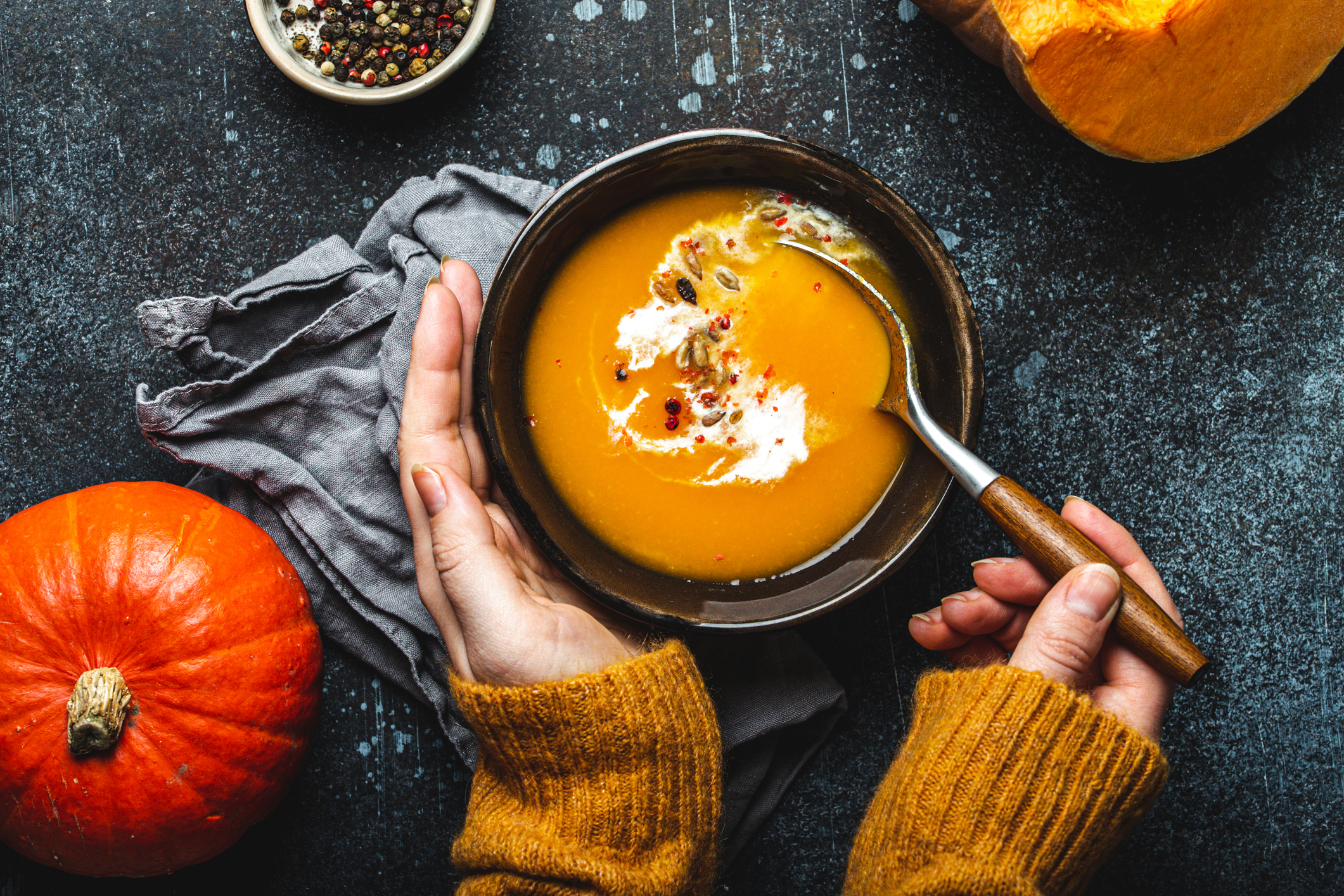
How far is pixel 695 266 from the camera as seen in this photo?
139cm

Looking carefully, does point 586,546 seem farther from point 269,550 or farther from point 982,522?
point 982,522

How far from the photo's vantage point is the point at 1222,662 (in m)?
1.63

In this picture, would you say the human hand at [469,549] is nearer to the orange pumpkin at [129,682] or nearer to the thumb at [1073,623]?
the orange pumpkin at [129,682]

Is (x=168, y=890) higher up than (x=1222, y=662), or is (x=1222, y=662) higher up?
(x=1222, y=662)

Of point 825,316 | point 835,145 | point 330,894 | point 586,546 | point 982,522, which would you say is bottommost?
point 330,894

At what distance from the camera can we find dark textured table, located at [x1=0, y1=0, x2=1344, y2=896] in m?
1.62

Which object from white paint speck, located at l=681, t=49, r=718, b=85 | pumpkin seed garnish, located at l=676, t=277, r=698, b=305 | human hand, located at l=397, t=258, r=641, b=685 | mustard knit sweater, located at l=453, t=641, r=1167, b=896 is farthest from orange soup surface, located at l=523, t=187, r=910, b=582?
white paint speck, located at l=681, t=49, r=718, b=85

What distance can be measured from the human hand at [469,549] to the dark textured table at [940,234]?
39 cm

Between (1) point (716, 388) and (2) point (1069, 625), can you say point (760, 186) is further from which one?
(2) point (1069, 625)

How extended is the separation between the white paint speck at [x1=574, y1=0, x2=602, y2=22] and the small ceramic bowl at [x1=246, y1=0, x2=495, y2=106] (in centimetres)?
17

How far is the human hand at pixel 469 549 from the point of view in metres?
1.25

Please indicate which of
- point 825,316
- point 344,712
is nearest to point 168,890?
point 344,712

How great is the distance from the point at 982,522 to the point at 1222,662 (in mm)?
540

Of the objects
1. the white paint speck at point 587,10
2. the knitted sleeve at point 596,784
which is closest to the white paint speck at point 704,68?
the white paint speck at point 587,10
